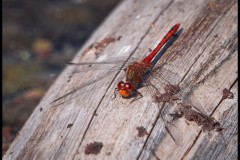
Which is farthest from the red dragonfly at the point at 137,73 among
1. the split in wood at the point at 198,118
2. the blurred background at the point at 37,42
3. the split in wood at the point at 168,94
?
the blurred background at the point at 37,42

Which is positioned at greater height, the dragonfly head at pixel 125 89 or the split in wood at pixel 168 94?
the split in wood at pixel 168 94

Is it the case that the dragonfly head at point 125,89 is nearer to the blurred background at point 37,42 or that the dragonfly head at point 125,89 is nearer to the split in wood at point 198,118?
the split in wood at point 198,118

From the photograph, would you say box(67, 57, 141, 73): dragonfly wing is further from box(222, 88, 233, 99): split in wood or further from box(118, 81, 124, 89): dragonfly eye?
box(222, 88, 233, 99): split in wood

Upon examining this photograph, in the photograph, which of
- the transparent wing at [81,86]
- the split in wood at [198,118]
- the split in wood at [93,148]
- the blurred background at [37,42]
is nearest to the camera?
the split in wood at [93,148]

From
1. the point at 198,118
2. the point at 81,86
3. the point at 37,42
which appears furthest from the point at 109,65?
the point at 37,42

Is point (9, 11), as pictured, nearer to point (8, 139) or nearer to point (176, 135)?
point (8, 139)

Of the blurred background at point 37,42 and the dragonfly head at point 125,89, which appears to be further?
the blurred background at point 37,42
